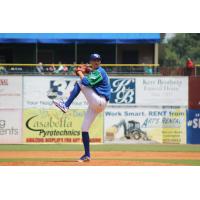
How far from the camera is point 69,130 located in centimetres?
Answer: 2483

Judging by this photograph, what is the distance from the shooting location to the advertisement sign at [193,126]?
25719mm

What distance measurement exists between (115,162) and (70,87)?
35.4 ft

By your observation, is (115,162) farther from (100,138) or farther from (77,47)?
(77,47)

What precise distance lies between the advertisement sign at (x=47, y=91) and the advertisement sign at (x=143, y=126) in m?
1.38

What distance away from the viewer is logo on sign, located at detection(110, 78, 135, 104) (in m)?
25.2

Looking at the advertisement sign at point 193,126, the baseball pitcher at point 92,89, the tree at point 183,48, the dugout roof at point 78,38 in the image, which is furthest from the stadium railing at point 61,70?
the tree at point 183,48

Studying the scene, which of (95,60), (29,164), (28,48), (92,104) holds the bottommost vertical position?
(29,164)

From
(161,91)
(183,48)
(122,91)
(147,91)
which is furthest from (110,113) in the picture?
(183,48)

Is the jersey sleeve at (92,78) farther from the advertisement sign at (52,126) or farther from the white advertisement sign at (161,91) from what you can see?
the white advertisement sign at (161,91)

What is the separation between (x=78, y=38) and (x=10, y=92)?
33.4ft

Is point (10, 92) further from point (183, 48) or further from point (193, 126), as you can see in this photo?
point (183, 48)

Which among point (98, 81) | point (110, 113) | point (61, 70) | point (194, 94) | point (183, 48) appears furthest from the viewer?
point (183, 48)

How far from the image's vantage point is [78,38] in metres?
34.4

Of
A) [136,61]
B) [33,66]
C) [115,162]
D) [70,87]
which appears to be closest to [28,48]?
[136,61]
